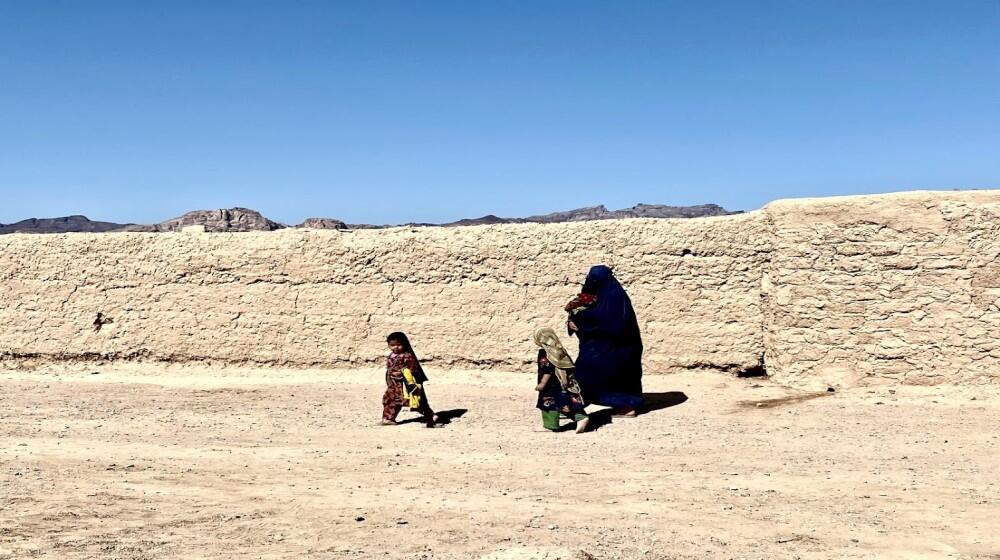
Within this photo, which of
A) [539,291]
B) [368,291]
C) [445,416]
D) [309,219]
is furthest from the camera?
[309,219]

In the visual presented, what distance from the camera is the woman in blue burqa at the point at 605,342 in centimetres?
689

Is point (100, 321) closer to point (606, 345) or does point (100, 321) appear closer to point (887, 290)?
point (606, 345)

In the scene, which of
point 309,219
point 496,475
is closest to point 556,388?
point 496,475

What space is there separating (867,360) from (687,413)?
1816 mm

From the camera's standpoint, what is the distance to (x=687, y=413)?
7.06 m

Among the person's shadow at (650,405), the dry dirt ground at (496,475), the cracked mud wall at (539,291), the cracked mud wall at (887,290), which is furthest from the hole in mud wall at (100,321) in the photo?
the cracked mud wall at (887,290)

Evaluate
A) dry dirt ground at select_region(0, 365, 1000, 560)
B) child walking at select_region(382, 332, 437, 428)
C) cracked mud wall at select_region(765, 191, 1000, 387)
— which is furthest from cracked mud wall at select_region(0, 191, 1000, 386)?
child walking at select_region(382, 332, 437, 428)

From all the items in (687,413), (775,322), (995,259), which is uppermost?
(995,259)

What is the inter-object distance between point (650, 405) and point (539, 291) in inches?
68.5

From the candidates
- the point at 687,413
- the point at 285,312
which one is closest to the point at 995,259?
the point at 687,413

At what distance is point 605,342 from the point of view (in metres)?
6.89

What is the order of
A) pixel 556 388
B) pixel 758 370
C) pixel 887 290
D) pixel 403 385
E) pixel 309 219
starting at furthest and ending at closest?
pixel 309 219 → pixel 758 370 → pixel 887 290 → pixel 403 385 → pixel 556 388

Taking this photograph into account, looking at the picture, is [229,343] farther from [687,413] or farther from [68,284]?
[687,413]

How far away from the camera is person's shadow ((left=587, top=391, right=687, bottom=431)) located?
6801 mm
